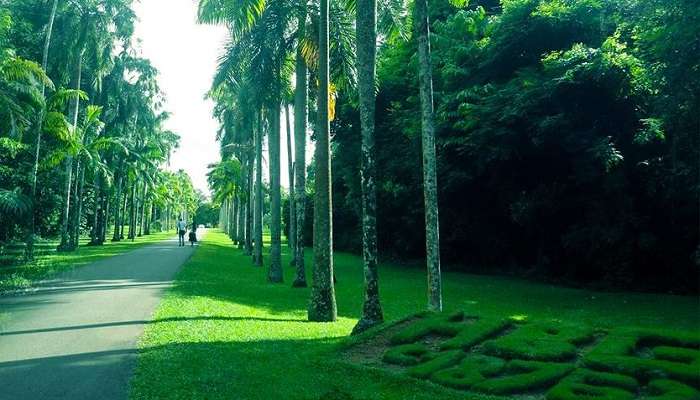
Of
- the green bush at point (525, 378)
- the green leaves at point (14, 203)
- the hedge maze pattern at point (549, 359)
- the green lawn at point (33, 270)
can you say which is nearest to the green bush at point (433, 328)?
the hedge maze pattern at point (549, 359)

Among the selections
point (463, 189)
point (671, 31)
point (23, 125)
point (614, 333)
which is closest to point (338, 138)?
point (463, 189)

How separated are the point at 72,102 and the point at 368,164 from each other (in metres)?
23.8

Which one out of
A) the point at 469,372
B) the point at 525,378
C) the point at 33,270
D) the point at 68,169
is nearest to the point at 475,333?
the point at 469,372

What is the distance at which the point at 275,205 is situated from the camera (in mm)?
20703

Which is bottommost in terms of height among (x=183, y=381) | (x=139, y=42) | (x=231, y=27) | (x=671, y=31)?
(x=183, y=381)

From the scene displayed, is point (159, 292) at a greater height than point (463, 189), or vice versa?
point (463, 189)

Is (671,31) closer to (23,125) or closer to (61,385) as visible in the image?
(61,385)

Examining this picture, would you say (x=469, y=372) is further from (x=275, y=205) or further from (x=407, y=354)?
(x=275, y=205)

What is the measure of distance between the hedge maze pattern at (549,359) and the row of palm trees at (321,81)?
199 centimetres

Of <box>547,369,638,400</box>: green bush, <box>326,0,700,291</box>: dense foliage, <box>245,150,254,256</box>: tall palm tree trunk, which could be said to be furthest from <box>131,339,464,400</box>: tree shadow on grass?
<box>245,150,254,256</box>: tall palm tree trunk

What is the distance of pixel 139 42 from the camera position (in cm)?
3622

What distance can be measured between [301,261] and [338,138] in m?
13.1

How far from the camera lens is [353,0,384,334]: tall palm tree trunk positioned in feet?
33.8

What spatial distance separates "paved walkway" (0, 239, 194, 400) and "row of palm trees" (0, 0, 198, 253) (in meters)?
7.67
